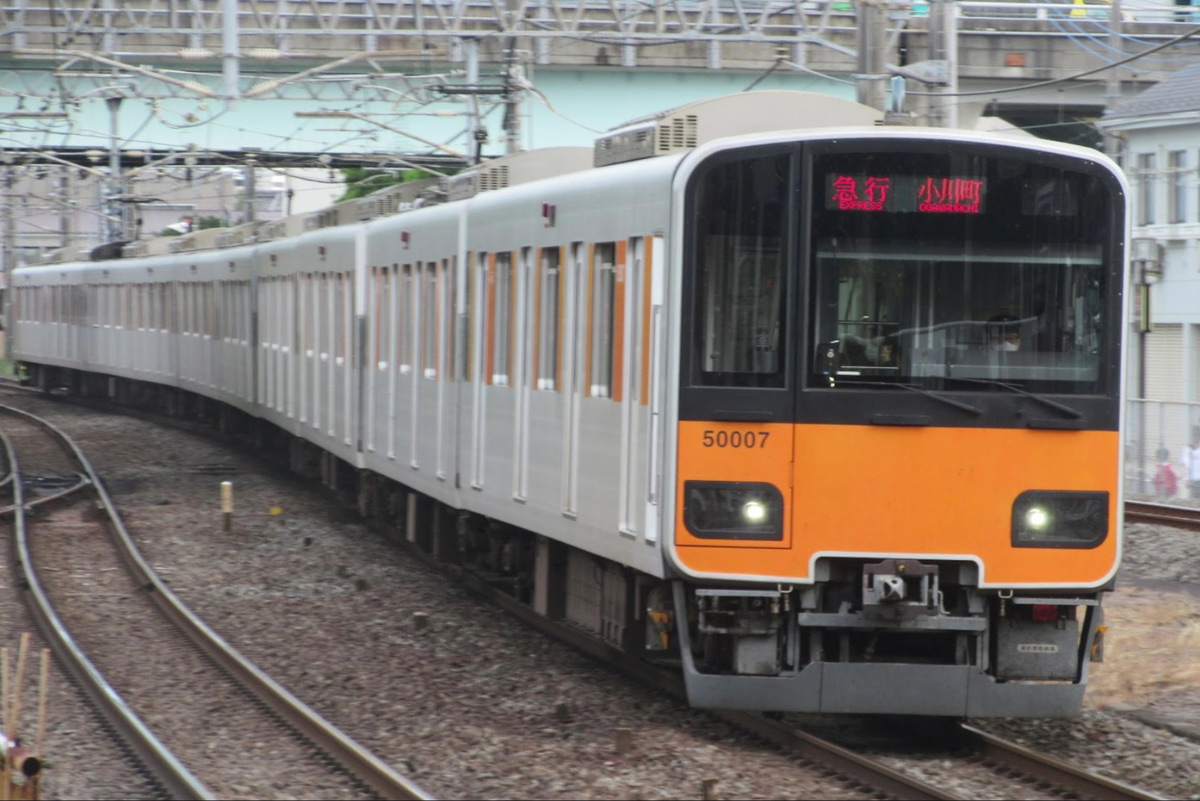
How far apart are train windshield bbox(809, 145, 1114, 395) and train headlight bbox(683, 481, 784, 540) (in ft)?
1.73

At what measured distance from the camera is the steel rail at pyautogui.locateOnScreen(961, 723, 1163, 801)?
7145mm

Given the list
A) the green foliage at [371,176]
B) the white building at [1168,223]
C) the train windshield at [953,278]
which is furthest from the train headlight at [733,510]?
the green foliage at [371,176]

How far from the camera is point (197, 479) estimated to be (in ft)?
71.8

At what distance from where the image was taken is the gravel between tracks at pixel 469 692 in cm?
782

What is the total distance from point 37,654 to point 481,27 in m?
17.3

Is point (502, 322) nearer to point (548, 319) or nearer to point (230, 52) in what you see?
point (548, 319)

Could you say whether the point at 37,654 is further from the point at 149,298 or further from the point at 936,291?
the point at 149,298

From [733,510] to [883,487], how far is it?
62cm

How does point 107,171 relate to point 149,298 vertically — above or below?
above

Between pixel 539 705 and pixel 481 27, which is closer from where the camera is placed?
pixel 539 705

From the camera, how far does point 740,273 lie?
7.90m

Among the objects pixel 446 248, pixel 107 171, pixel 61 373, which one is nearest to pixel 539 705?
pixel 446 248

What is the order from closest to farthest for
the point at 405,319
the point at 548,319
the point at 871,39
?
the point at 548,319
the point at 871,39
the point at 405,319

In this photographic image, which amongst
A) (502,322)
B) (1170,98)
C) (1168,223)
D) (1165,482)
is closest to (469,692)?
(502,322)
